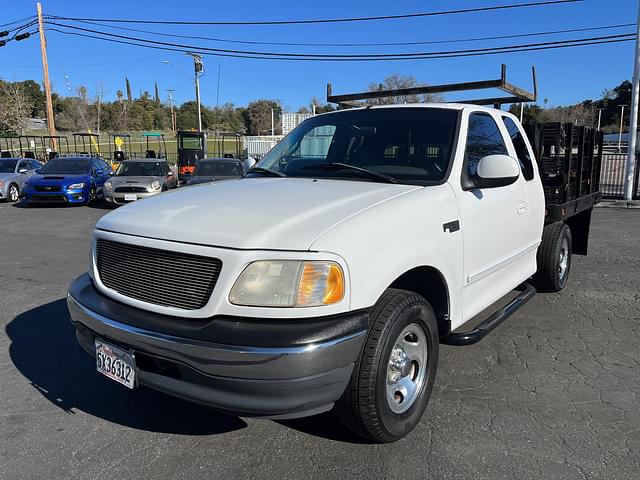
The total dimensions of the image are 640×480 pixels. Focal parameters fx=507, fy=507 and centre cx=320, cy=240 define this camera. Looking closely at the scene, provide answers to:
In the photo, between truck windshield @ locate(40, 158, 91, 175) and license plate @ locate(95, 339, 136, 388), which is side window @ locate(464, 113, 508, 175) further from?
truck windshield @ locate(40, 158, 91, 175)

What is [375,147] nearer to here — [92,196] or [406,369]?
[406,369]

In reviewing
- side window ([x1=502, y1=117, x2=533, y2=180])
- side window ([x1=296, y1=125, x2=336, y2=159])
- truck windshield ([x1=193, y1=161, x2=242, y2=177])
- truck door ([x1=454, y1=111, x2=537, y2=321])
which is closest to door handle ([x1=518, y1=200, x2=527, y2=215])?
truck door ([x1=454, y1=111, x2=537, y2=321])

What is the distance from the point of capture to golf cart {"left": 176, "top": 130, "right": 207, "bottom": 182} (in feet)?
74.9

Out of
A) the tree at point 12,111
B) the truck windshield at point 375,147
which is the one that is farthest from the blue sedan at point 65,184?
the tree at point 12,111

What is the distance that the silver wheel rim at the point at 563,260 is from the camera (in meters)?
5.65

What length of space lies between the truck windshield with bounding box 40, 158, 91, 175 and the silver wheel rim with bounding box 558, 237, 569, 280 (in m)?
14.6

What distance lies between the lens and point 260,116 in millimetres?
83062

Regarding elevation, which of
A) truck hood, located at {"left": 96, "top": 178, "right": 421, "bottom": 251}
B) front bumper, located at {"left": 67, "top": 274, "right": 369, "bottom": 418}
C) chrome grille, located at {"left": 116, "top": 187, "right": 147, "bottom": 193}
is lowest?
chrome grille, located at {"left": 116, "top": 187, "right": 147, "bottom": 193}

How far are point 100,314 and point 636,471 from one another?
2.89 metres

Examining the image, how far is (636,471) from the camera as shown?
2.58 meters

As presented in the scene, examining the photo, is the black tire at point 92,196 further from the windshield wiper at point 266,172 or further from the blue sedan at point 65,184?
the windshield wiper at point 266,172

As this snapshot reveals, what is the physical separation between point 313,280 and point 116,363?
1.17 m

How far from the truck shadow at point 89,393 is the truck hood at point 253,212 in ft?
3.96

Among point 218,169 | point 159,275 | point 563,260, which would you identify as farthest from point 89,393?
point 218,169
